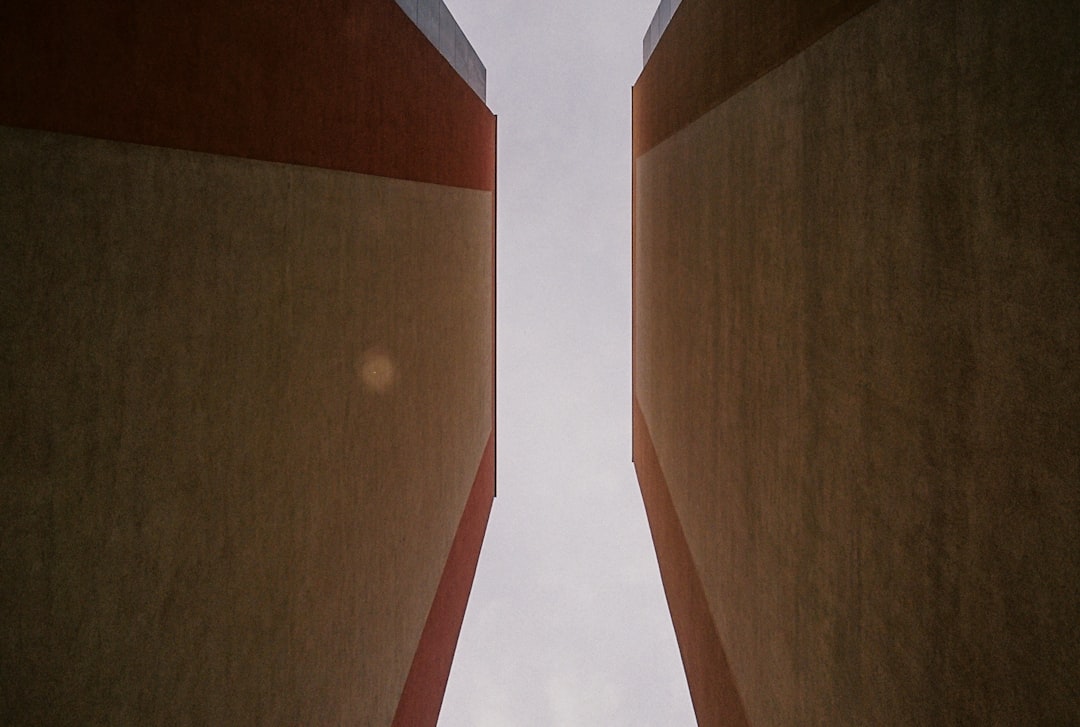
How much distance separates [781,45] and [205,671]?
5.86 metres

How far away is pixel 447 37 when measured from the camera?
1115cm

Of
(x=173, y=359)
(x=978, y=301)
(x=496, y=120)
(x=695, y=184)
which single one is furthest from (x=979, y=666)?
(x=496, y=120)

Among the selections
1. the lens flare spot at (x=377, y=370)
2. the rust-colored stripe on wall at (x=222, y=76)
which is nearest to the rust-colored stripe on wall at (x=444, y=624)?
the lens flare spot at (x=377, y=370)

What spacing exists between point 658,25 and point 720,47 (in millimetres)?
7048

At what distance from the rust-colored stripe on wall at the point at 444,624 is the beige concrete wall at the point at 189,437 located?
1.81 m

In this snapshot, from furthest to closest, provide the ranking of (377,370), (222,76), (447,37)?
1. (447,37)
2. (377,370)
3. (222,76)

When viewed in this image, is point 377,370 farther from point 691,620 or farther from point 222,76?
point 691,620

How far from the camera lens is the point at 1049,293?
2072 millimetres

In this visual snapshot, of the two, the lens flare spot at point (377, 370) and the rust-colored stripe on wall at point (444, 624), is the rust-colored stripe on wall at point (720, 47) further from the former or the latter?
the rust-colored stripe on wall at point (444, 624)

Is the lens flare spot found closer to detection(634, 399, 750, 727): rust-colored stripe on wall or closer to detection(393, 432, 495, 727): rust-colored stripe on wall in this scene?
detection(393, 432, 495, 727): rust-colored stripe on wall

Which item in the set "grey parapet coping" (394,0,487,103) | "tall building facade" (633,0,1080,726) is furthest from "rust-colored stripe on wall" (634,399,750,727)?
"grey parapet coping" (394,0,487,103)

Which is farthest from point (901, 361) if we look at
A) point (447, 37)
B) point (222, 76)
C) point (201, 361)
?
point (447, 37)

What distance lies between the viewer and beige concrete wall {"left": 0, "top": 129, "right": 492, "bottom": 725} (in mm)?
2635

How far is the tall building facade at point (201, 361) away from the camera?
2648 millimetres
